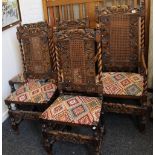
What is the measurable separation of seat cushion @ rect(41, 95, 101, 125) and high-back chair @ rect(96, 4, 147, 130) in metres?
0.23

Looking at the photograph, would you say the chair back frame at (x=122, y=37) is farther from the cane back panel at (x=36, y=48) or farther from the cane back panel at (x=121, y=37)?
the cane back panel at (x=36, y=48)

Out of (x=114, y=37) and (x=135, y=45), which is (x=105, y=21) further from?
(x=135, y=45)

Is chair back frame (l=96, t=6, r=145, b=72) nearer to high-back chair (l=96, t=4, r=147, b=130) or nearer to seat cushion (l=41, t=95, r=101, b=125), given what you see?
high-back chair (l=96, t=4, r=147, b=130)

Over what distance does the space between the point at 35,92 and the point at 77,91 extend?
0.42 metres

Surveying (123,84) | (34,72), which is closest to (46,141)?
(34,72)

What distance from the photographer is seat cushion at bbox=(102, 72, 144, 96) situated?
6.83 ft

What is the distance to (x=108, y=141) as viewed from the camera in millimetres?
2145

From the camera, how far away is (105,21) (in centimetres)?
229

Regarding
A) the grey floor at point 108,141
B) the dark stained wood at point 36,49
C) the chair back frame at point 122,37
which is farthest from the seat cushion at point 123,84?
the dark stained wood at point 36,49

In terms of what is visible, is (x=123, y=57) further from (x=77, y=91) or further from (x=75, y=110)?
(x=75, y=110)

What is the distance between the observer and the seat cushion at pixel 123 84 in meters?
2.08

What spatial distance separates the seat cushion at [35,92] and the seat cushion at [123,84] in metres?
0.50

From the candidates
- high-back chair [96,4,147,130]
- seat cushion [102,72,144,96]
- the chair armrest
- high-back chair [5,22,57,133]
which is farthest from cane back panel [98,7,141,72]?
the chair armrest

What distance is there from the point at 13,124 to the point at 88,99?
32.1 inches
